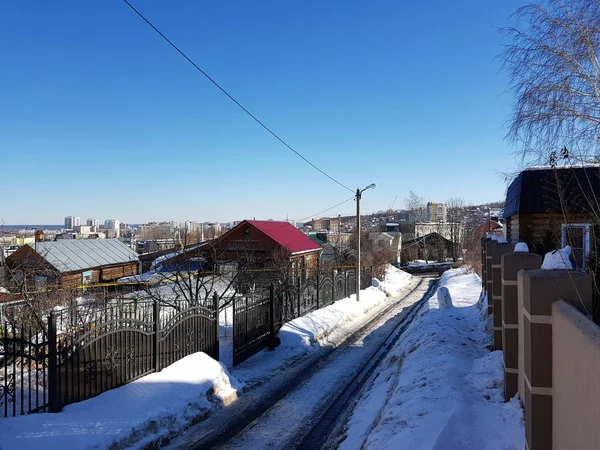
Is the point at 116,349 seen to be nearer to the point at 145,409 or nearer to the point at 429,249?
the point at 145,409

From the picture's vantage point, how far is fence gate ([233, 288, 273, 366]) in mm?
10680

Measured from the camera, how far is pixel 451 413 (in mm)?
4910

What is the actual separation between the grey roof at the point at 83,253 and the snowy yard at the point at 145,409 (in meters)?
19.5

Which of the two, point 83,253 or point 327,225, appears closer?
point 83,253

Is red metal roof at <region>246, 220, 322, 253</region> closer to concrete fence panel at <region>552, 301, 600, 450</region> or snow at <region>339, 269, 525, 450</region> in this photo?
snow at <region>339, 269, 525, 450</region>

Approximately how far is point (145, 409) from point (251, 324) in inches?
191

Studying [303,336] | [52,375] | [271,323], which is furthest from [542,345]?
[303,336]

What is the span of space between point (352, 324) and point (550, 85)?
11.9 m

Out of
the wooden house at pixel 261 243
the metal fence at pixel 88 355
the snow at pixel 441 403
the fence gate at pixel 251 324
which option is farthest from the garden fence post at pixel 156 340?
the wooden house at pixel 261 243

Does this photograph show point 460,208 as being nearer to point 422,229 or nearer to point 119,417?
point 422,229

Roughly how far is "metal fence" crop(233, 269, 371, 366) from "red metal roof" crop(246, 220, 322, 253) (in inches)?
477

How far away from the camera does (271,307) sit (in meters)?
12.5

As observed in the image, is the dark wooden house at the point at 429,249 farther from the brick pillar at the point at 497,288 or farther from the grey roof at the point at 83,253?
the brick pillar at the point at 497,288

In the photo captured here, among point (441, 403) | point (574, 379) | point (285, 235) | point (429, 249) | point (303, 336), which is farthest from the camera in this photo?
point (429, 249)
